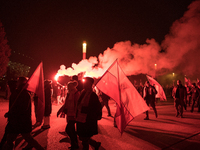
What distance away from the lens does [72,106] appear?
4.59 m

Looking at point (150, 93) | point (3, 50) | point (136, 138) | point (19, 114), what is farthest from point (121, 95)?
point (3, 50)

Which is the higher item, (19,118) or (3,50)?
(3,50)

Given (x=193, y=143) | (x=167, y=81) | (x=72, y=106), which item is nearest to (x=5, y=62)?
(x=72, y=106)

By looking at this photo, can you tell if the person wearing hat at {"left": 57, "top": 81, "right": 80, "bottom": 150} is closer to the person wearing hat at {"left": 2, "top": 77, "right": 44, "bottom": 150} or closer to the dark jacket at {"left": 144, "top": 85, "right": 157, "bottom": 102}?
the person wearing hat at {"left": 2, "top": 77, "right": 44, "bottom": 150}

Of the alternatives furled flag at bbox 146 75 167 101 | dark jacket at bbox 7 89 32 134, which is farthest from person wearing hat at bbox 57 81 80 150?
furled flag at bbox 146 75 167 101

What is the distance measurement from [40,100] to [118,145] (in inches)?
97.3

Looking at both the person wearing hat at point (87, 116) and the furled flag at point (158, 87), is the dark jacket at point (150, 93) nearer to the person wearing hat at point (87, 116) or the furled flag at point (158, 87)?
the furled flag at point (158, 87)

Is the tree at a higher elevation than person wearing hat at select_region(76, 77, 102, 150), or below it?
higher

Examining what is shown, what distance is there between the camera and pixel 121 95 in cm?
445

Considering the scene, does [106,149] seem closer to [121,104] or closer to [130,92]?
[121,104]

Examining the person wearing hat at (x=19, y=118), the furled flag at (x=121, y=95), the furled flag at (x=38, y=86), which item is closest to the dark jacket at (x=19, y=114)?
the person wearing hat at (x=19, y=118)

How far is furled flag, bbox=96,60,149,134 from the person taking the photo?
14.0 feet

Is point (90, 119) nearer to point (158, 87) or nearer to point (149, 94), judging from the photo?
point (149, 94)

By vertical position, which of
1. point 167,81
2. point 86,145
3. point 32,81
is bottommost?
point 86,145
